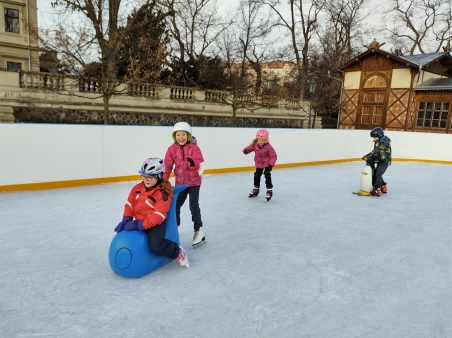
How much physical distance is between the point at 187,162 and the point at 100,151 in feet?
11.1

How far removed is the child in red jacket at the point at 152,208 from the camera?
2.44 meters

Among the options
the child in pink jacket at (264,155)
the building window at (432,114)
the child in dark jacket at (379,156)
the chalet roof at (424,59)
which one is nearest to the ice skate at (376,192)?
the child in dark jacket at (379,156)

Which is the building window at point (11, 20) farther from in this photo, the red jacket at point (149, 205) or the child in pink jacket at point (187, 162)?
the red jacket at point (149, 205)

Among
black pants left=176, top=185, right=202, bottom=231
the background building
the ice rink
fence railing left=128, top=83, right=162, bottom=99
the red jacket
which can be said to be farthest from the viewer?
the background building

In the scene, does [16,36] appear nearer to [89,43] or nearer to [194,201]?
[89,43]

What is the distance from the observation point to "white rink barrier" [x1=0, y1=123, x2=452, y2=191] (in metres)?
5.25

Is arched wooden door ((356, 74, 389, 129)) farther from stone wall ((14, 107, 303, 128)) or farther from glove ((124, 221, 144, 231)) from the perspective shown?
glove ((124, 221, 144, 231))

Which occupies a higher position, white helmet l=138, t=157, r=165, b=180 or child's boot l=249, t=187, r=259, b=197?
white helmet l=138, t=157, r=165, b=180

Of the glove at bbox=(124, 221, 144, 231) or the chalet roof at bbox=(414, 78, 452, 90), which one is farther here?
the chalet roof at bbox=(414, 78, 452, 90)

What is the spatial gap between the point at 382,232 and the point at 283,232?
1.17 meters

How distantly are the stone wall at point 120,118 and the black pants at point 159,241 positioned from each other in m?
11.0

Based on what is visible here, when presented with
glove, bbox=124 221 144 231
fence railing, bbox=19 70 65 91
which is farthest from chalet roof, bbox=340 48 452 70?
glove, bbox=124 221 144 231

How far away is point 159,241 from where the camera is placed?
2514mm

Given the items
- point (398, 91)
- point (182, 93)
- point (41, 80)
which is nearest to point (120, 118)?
point (41, 80)
